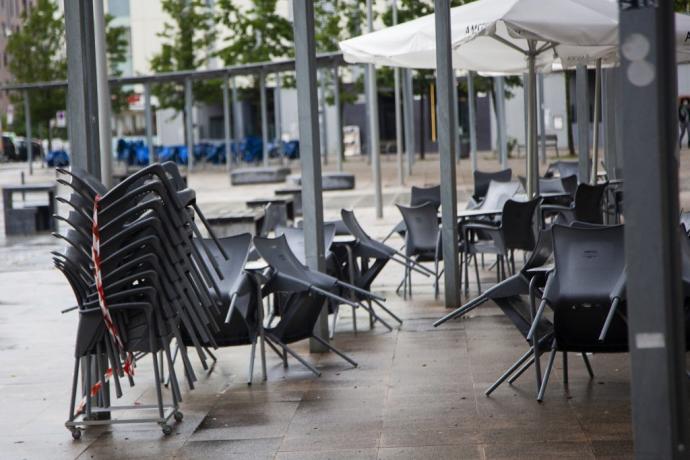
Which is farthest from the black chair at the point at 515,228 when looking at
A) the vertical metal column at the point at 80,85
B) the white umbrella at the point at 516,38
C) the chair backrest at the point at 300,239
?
Answer: the vertical metal column at the point at 80,85

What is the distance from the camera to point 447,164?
1112cm

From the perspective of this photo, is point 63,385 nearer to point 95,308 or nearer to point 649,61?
point 95,308

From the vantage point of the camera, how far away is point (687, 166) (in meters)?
21.7

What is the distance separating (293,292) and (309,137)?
1.37m

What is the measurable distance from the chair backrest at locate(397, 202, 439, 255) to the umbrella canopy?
1.48 meters

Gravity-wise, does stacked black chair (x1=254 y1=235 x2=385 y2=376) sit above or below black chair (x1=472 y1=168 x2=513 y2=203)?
below

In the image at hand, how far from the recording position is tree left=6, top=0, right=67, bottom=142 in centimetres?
5544

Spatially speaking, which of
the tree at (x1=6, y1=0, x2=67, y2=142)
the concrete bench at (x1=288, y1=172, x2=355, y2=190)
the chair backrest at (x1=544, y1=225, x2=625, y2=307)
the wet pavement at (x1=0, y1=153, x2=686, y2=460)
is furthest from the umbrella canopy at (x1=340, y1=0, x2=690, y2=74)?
the tree at (x1=6, y1=0, x2=67, y2=142)

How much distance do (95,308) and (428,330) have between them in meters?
3.87

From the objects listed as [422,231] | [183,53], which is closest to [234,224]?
[422,231]

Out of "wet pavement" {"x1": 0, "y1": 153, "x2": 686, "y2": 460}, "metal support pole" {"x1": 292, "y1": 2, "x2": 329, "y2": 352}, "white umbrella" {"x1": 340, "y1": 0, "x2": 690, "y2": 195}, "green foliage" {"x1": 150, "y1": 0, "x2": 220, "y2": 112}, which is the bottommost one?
"wet pavement" {"x1": 0, "y1": 153, "x2": 686, "y2": 460}

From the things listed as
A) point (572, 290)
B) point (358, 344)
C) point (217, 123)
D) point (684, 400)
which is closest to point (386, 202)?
point (358, 344)

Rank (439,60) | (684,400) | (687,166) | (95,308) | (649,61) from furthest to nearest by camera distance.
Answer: (687,166), (439,60), (95,308), (684,400), (649,61)

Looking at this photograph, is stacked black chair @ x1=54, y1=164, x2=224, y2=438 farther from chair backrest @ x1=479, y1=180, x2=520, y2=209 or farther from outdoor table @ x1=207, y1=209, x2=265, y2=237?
outdoor table @ x1=207, y1=209, x2=265, y2=237
